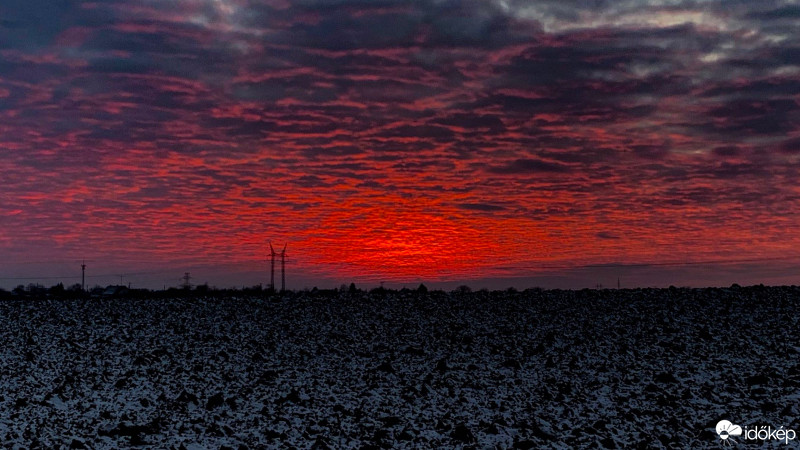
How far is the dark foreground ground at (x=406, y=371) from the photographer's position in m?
22.1

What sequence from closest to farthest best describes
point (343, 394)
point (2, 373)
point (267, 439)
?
Answer: point (267, 439)
point (343, 394)
point (2, 373)

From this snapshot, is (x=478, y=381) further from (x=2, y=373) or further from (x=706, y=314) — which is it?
(x=2, y=373)

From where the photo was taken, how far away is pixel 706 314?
35.4 m

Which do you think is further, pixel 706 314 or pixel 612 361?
pixel 706 314

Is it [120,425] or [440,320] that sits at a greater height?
[440,320]

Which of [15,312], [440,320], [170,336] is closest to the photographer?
[170,336]

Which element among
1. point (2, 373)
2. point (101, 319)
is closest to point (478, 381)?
point (2, 373)

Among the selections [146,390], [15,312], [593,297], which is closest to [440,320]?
[593,297]

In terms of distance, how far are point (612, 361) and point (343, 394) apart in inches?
420

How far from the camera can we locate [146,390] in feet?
87.3

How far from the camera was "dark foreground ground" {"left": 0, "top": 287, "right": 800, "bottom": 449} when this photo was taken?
2209cm

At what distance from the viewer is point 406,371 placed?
93.1ft

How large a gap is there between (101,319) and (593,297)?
26135 mm

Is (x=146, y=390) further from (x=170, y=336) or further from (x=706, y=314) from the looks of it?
(x=706, y=314)
